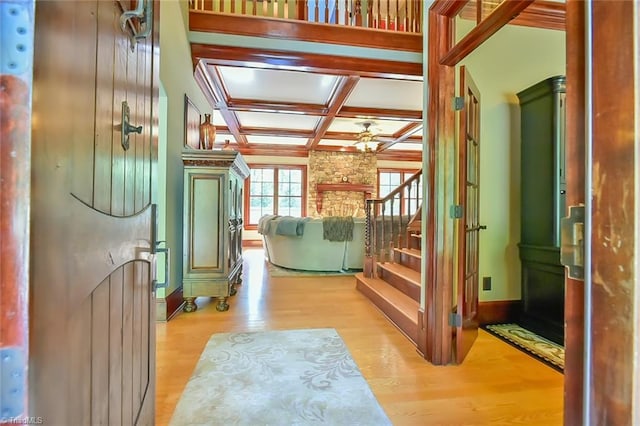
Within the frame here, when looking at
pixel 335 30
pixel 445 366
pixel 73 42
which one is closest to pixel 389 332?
pixel 445 366

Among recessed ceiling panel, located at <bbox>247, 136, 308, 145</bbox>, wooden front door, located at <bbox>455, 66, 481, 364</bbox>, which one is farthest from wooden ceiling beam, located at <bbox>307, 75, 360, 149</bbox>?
wooden front door, located at <bbox>455, 66, 481, 364</bbox>

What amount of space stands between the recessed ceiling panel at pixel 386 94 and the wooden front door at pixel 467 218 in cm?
236

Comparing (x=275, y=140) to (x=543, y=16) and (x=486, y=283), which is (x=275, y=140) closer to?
(x=543, y=16)

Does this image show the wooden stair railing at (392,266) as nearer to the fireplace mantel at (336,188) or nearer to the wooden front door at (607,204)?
the wooden front door at (607,204)

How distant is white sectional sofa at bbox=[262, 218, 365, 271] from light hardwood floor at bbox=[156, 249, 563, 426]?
5.61ft

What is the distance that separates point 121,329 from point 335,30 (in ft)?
12.5

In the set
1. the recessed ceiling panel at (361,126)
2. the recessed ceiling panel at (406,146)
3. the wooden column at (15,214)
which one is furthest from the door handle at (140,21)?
the recessed ceiling panel at (406,146)

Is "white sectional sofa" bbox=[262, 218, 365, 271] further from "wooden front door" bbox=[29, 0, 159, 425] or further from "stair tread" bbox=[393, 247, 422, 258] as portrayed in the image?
"wooden front door" bbox=[29, 0, 159, 425]

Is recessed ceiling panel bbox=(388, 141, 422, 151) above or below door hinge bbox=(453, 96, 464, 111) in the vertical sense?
above

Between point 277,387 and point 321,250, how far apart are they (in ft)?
11.0

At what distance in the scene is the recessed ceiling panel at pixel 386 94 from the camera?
4.47 meters

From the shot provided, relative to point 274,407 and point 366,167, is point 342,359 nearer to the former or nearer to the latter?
point 274,407

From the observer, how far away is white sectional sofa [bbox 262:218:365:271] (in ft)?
16.4

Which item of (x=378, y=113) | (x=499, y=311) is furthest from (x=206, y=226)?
(x=378, y=113)
